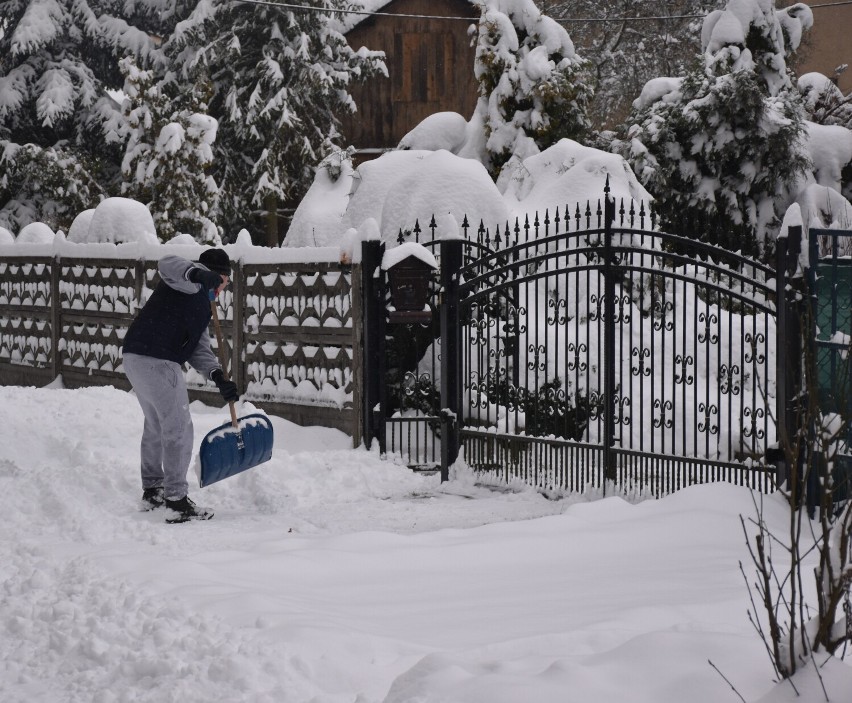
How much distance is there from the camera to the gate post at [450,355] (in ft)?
32.1

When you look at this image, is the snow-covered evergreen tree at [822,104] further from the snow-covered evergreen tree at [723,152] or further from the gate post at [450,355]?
the gate post at [450,355]

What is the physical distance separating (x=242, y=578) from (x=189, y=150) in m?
17.1

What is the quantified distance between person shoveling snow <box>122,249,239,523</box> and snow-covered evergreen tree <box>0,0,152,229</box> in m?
17.2

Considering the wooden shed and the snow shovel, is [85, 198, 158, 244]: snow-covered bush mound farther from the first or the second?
the wooden shed

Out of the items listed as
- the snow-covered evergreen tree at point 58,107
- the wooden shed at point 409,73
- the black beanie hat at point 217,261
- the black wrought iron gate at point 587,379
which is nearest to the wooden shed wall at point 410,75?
the wooden shed at point 409,73

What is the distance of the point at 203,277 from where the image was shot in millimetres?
7965

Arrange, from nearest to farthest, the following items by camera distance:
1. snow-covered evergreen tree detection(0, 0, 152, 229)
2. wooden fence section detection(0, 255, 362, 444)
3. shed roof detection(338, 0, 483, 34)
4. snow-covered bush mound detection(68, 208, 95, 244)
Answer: wooden fence section detection(0, 255, 362, 444), snow-covered bush mound detection(68, 208, 95, 244), snow-covered evergreen tree detection(0, 0, 152, 229), shed roof detection(338, 0, 483, 34)

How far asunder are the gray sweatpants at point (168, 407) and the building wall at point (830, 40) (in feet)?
83.4

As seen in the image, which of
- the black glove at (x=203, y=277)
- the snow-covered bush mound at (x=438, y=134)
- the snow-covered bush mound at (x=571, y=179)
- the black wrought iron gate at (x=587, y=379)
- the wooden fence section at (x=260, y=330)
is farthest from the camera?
the snow-covered bush mound at (x=438, y=134)

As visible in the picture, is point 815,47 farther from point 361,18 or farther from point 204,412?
point 204,412

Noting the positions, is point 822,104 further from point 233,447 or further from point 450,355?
point 233,447

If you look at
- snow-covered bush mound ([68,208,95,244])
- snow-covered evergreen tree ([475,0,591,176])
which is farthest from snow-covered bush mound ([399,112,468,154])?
snow-covered bush mound ([68,208,95,244])

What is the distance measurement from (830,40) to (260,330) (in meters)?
24.0

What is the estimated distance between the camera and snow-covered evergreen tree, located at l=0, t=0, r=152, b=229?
81.1 ft
